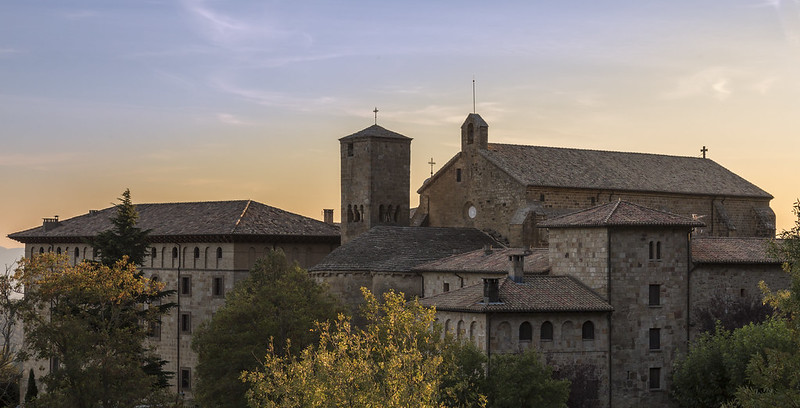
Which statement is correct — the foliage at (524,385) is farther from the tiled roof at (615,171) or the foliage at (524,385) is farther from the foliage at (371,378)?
the tiled roof at (615,171)

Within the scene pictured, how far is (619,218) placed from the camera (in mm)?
50188

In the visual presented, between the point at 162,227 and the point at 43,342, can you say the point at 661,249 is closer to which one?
the point at 43,342

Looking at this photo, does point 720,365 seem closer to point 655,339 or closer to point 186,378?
point 655,339

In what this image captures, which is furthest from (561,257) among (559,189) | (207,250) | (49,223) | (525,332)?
(49,223)

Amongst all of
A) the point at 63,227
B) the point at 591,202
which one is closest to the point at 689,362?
the point at 591,202

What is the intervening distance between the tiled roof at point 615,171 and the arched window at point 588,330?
1684 centimetres

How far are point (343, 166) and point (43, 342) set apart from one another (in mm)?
27841

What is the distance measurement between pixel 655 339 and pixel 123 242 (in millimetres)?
26154

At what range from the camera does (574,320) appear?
48.9m

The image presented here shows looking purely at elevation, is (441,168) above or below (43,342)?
above

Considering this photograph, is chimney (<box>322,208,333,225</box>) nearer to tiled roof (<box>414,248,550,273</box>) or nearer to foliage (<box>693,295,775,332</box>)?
tiled roof (<box>414,248,550,273</box>)

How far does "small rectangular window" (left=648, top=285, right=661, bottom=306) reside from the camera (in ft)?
167

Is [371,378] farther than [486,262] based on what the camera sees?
No

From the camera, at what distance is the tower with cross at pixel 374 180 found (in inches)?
2778
